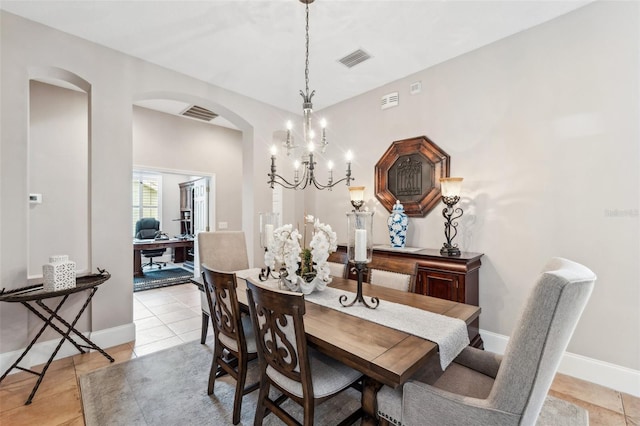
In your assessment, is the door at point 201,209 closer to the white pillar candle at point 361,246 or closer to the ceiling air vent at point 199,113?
the ceiling air vent at point 199,113

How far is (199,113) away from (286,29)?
3026 millimetres

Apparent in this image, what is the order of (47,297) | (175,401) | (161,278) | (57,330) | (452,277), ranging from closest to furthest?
(175,401)
(47,297)
(57,330)
(452,277)
(161,278)

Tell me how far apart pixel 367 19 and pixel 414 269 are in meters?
2.23

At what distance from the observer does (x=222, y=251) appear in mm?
3051

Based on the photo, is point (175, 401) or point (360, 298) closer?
point (360, 298)

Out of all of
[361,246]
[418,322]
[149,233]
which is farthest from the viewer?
[149,233]

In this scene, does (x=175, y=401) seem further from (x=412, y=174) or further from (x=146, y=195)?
(x=146, y=195)

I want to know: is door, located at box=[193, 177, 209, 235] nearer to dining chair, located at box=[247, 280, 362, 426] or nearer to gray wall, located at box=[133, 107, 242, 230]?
gray wall, located at box=[133, 107, 242, 230]

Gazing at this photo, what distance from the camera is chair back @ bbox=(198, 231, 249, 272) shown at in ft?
9.55

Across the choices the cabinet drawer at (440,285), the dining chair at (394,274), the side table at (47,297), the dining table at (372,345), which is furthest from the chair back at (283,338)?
the side table at (47,297)

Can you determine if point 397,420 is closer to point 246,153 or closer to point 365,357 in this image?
point 365,357

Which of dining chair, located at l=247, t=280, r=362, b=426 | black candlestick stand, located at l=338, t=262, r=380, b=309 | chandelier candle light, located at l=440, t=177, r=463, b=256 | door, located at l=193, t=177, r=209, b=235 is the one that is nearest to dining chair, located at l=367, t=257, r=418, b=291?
black candlestick stand, located at l=338, t=262, r=380, b=309

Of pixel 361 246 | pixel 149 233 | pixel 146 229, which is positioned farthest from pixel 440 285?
pixel 146 229

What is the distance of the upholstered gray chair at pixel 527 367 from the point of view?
3.08 feet
